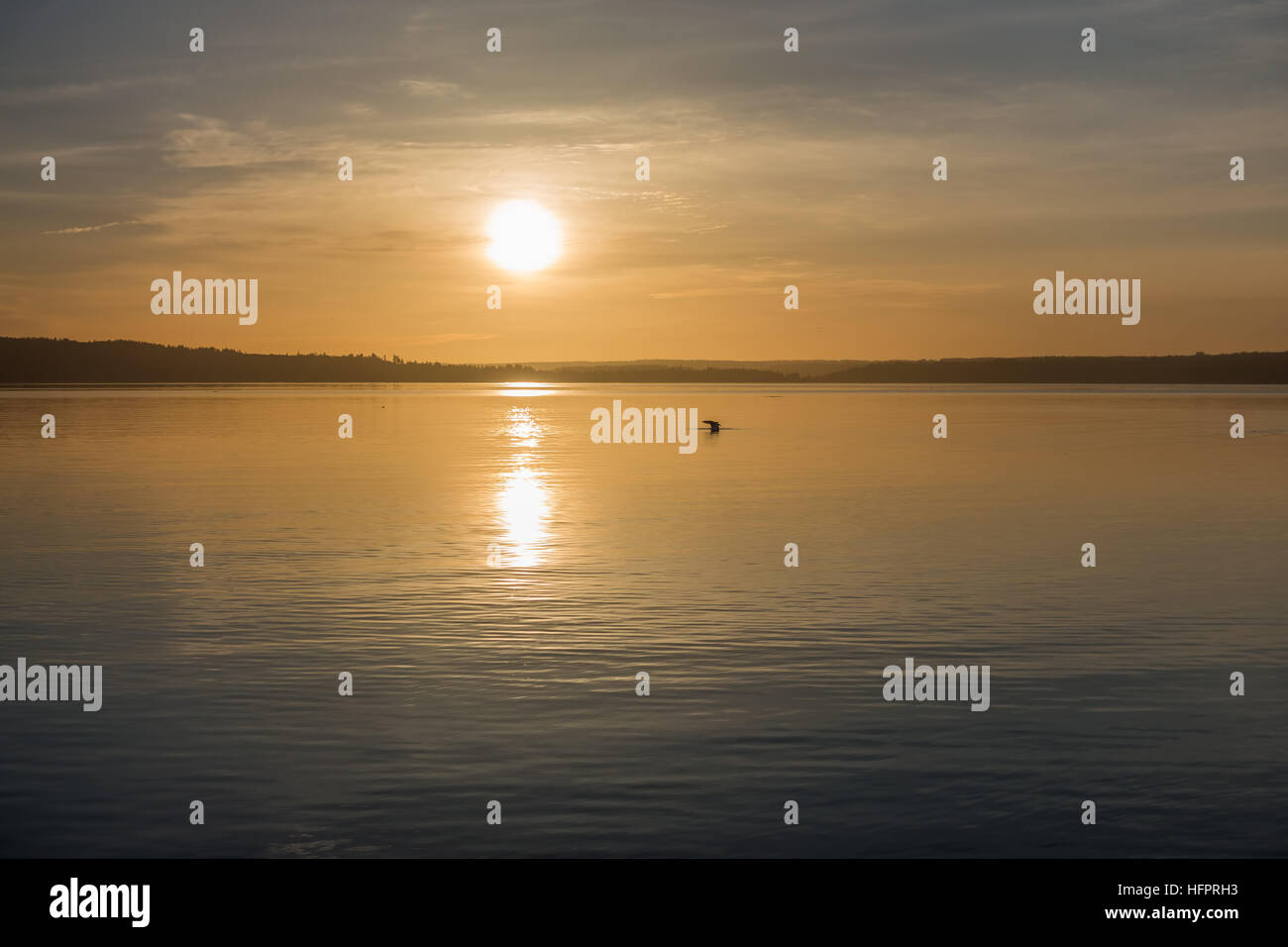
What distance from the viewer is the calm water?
13.1 m

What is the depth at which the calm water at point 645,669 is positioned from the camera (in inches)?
515

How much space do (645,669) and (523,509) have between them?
2359cm

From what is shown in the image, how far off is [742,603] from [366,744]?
11.0m

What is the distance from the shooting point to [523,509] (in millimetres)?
42844

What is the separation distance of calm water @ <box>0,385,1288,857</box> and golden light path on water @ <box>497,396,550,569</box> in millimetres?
277

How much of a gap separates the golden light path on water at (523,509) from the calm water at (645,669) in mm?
277
